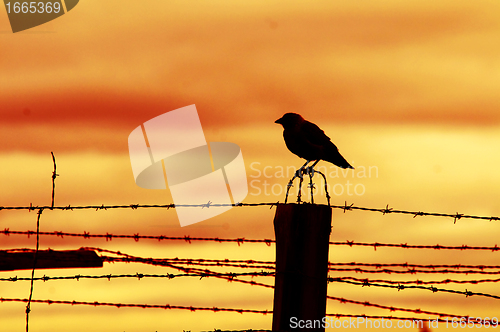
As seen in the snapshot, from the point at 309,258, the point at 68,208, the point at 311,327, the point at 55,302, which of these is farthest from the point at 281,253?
the point at 55,302

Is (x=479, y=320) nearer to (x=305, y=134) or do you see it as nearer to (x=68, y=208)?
(x=305, y=134)

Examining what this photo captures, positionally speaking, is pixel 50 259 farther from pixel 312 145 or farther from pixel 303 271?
pixel 312 145

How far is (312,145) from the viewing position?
6.43 metres

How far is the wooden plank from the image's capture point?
5.35 m

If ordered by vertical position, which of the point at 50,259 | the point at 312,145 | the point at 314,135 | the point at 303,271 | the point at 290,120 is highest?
the point at 290,120

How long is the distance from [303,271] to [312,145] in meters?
2.61

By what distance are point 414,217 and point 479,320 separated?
112 cm

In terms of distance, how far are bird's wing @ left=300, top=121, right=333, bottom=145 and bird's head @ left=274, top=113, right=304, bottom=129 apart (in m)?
0.25

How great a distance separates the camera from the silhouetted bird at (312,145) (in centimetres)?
645

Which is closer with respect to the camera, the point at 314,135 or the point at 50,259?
the point at 50,259

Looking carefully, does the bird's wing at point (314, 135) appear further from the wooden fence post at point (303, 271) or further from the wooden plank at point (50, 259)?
the wooden plank at point (50, 259)

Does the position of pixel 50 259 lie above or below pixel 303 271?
above

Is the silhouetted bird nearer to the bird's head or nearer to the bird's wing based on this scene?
→ the bird's wing

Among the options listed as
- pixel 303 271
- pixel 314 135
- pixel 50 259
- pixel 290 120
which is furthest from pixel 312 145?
pixel 50 259
